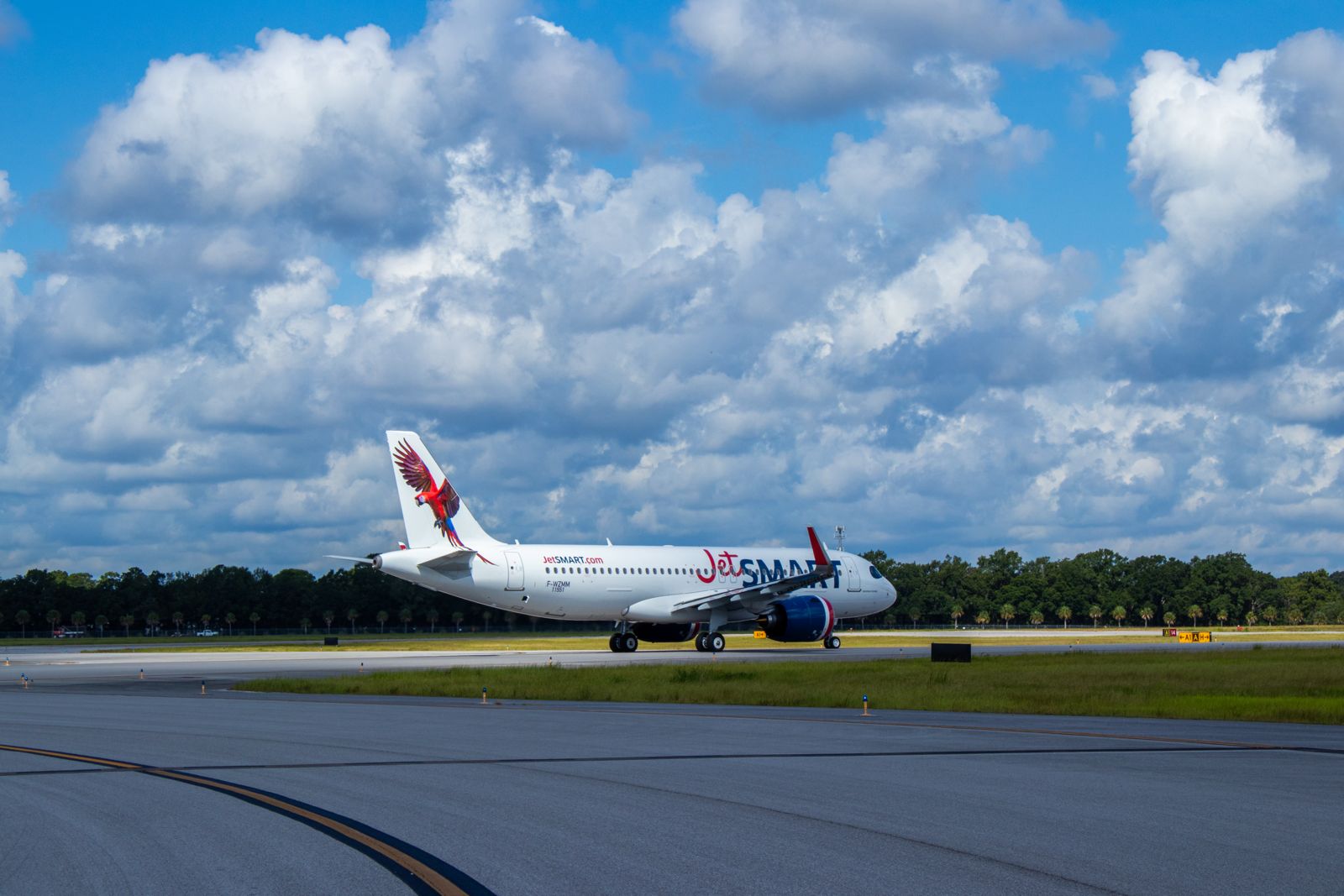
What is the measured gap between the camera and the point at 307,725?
22750 mm

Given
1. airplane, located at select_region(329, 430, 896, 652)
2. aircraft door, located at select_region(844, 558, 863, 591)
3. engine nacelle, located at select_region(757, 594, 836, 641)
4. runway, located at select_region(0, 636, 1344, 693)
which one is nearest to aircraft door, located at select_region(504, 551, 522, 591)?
airplane, located at select_region(329, 430, 896, 652)

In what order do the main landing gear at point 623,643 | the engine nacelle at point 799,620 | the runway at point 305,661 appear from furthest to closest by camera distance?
the main landing gear at point 623,643
the engine nacelle at point 799,620
the runway at point 305,661

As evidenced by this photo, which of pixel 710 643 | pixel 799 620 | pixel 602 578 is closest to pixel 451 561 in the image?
pixel 602 578

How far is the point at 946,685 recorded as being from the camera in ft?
110

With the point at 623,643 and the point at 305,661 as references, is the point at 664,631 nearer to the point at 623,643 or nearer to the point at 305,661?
Answer: the point at 623,643

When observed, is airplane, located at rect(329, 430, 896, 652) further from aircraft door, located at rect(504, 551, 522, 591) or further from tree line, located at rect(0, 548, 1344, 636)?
tree line, located at rect(0, 548, 1344, 636)

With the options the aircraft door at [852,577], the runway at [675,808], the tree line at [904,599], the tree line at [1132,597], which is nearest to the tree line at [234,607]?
the tree line at [904,599]

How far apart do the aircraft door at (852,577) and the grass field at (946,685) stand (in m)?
20.3

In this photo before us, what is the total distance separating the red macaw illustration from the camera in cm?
5444

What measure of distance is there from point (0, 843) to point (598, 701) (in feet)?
62.2

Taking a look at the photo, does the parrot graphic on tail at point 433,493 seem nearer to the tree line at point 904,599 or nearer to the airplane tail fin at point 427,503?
the airplane tail fin at point 427,503

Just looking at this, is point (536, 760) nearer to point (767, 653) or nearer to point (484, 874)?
point (484, 874)

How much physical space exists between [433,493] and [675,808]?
4261 centimetres

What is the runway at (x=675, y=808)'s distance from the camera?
390 inches
